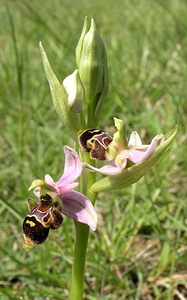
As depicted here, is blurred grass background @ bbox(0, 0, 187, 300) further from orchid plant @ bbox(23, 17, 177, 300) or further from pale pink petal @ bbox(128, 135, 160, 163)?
pale pink petal @ bbox(128, 135, 160, 163)

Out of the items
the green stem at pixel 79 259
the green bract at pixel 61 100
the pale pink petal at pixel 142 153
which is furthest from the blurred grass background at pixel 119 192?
the pale pink petal at pixel 142 153

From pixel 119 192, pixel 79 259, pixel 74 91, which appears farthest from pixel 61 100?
pixel 119 192

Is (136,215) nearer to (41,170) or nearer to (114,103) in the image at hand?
(41,170)

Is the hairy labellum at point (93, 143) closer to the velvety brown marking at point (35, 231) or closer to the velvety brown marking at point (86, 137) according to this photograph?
the velvety brown marking at point (86, 137)

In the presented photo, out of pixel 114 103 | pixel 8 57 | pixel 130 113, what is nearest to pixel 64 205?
pixel 130 113

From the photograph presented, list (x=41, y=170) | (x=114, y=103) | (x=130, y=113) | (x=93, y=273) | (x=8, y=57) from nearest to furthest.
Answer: (x=93, y=273) < (x=41, y=170) < (x=130, y=113) < (x=114, y=103) < (x=8, y=57)

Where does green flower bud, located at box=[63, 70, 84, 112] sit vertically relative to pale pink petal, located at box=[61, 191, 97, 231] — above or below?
above

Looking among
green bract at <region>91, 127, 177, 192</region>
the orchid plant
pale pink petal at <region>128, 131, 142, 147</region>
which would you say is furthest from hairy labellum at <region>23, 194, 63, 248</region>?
pale pink petal at <region>128, 131, 142, 147</region>
